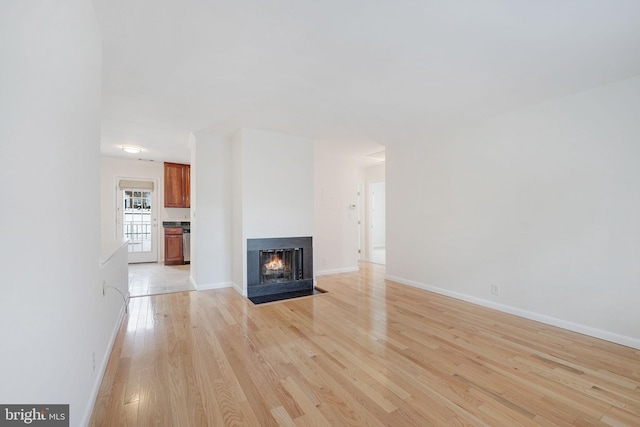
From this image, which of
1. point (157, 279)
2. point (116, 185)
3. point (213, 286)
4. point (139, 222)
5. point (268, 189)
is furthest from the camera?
point (139, 222)

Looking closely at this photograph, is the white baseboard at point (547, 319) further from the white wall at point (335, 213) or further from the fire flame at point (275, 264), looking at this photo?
the fire flame at point (275, 264)

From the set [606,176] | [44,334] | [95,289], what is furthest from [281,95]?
[606,176]

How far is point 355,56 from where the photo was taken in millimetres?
2240

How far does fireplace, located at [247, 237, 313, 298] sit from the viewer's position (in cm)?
411

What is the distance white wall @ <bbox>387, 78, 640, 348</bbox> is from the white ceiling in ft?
1.08

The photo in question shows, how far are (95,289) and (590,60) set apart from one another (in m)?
4.31

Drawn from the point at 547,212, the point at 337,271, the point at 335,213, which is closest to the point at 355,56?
the point at 547,212

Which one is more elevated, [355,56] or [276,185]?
[355,56]

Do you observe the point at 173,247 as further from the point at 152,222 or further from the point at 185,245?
the point at 152,222

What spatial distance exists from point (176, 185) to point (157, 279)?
2.74 metres

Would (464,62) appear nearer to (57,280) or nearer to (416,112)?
(416,112)

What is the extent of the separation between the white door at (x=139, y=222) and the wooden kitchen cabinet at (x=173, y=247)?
77cm

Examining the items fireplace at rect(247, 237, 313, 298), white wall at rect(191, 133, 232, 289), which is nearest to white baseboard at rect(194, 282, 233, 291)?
white wall at rect(191, 133, 232, 289)

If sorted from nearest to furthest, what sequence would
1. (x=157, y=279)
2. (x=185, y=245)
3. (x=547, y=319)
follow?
(x=547, y=319), (x=157, y=279), (x=185, y=245)
